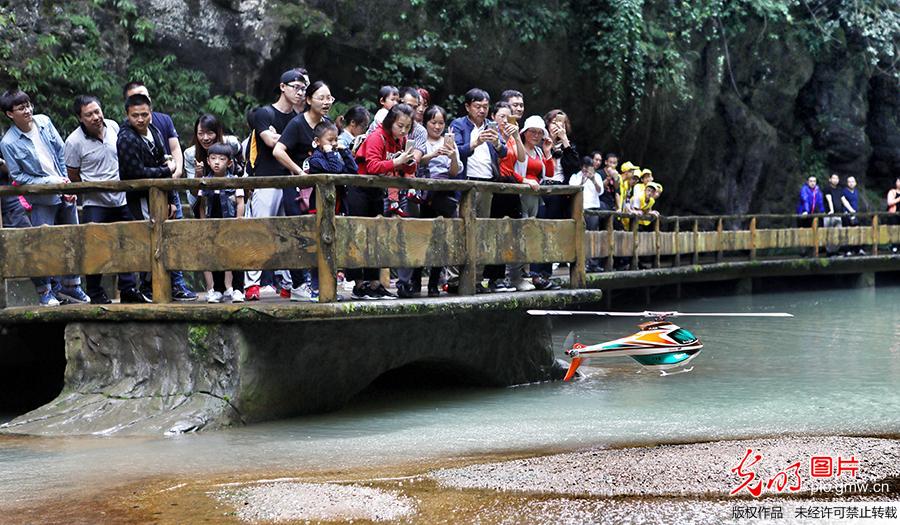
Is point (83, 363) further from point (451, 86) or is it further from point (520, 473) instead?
point (451, 86)

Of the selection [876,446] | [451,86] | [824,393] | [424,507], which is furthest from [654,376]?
[451,86]

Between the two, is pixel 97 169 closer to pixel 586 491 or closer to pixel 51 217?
pixel 51 217

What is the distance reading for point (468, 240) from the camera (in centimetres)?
987

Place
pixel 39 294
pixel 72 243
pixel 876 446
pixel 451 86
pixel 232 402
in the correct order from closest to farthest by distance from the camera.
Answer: pixel 876 446 < pixel 232 402 < pixel 72 243 < pixel 39 294 < pixel 451 86

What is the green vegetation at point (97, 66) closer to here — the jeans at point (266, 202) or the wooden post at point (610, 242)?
the wooden post at point (610, 242)

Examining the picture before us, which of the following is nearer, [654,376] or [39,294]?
[39,294]

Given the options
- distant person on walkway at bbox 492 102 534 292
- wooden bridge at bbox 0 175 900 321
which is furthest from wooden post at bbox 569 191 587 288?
distant person on walkway at bbox 492 102 534 292

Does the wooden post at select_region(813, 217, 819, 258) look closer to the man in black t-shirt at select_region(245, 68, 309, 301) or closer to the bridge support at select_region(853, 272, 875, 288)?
the bridge support at select_region(853, 272, 875, 288)

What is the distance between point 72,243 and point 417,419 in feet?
9.60

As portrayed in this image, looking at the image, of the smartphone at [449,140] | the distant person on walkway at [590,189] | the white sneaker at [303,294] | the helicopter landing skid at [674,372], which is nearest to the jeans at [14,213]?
the white sneaker at [303,294]

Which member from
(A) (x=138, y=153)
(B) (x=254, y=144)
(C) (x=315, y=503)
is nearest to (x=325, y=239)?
(B) (x=254, y=144)

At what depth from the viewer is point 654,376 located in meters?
11.4

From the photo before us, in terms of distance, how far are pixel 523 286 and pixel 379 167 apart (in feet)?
6.70

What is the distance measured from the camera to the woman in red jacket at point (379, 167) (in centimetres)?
955
